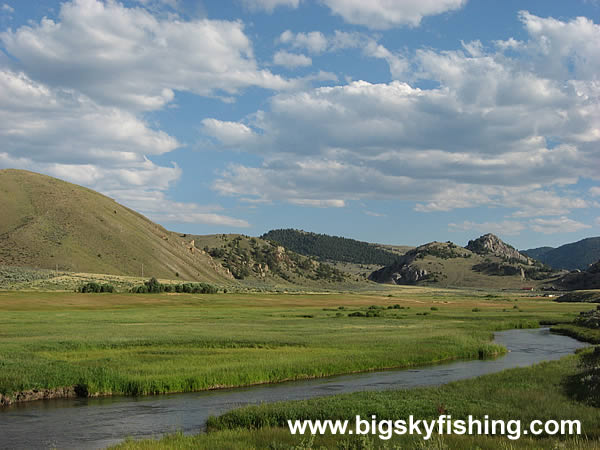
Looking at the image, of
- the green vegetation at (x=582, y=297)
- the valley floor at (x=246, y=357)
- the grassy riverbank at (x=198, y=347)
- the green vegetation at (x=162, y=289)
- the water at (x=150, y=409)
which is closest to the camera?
the water at (x=150, y=409)

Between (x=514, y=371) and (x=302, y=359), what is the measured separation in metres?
14.1

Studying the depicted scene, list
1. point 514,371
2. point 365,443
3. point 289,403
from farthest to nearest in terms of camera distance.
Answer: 1. point 514,371
2. point 289,403
3. point 365,443

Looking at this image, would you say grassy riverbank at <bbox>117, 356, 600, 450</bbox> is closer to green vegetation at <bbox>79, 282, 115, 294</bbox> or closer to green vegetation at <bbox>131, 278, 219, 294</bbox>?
green vegetation at <bbox>79, 282, 115, 294</bbox>

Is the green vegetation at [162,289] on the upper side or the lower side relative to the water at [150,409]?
upper

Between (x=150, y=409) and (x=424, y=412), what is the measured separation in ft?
42.4

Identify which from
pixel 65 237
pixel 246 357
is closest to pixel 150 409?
pixel 246 357

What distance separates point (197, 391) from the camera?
31328 millimetres

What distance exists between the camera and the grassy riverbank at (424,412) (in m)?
17.1

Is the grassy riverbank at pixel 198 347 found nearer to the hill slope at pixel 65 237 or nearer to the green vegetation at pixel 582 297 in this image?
the green vegetation at pixel 582 297

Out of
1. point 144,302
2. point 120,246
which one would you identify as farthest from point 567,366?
point 120,246

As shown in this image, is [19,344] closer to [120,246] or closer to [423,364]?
[423,364]

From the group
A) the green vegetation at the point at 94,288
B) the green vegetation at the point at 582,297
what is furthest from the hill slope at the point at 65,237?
the green vegetation at the point at 582,297

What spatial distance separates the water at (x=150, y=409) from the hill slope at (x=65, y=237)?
13106 cm

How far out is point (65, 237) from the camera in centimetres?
16788
